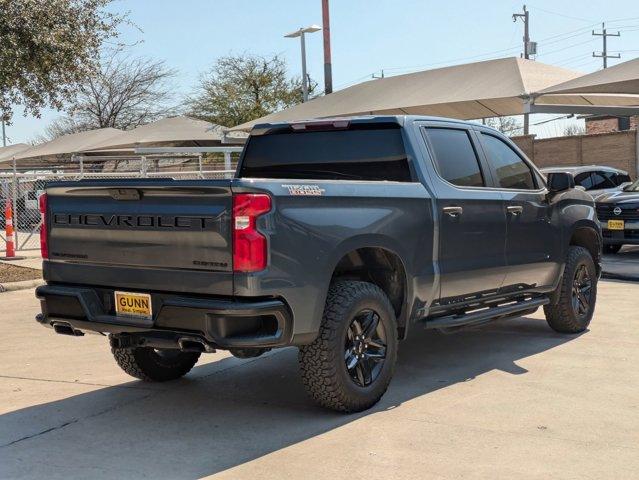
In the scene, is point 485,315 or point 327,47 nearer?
point 485,315

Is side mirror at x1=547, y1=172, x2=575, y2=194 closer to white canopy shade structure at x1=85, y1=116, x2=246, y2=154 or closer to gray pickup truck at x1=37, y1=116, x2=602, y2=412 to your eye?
gray pickup truck at x1=37, y1=116, x2=602, y2=412

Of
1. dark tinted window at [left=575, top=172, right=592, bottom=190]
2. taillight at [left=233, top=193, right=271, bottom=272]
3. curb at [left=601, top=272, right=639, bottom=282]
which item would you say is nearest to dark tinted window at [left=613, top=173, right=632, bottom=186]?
dark tinted window at [left=575, top=172, right=592, bottom=190]


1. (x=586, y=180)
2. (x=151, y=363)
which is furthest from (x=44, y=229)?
(x=586, y=180)

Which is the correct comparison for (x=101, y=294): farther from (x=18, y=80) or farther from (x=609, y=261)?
(x=609, y=261)

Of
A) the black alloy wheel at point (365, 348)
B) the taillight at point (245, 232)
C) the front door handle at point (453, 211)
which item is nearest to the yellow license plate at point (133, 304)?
the taillight at point (245, 232)

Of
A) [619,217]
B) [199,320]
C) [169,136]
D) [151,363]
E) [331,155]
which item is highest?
[169,136]

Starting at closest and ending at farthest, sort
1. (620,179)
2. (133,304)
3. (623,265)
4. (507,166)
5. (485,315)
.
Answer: (133,304) → (485,315) → (507,166) → (623,265) → (620,179)

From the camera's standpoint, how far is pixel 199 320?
4.69m

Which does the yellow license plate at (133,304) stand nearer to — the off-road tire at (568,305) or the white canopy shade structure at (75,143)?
the off-road tire at (568,305)

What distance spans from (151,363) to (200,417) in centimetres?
101

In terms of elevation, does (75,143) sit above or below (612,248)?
above

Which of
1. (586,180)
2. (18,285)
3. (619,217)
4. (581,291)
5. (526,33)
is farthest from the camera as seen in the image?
(526,33)

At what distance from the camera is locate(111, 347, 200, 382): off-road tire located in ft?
20.3

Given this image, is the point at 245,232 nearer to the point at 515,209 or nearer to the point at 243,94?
the point at 515,209
